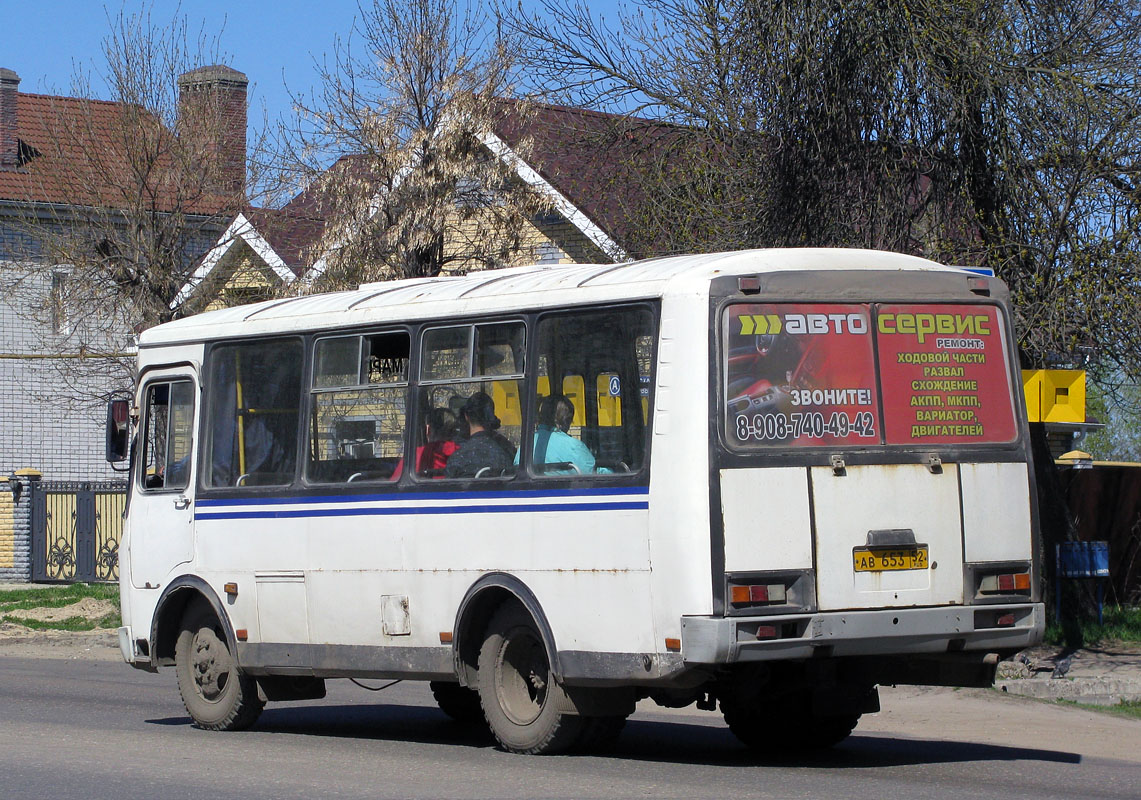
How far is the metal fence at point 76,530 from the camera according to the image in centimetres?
2817

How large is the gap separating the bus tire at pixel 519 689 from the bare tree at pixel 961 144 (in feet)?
21.7

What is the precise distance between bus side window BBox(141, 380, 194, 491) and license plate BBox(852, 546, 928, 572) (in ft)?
17.8

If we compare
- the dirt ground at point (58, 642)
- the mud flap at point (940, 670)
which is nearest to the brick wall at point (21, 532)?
the dirt ground at point (58, 642)

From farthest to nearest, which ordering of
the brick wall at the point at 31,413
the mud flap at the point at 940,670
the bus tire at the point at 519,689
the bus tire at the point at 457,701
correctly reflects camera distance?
1. the brick wall at the point at 31,413
2. the bus tire at the point at 457,701
3. the bus tire at the point at 519,689
4. the mud flap at the point at 940,670

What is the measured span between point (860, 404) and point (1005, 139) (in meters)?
6.78

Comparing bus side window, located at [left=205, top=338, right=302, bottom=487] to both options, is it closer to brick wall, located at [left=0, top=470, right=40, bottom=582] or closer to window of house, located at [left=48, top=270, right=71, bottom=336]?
window of house, located at [left=48, top=270, right=71, bottom=336]

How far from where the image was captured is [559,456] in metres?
9.50

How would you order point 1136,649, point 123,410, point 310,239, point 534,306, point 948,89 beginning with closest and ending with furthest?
point 534,306 → point 123,410 → point 948,89 → point 1136,649 → point 310,239

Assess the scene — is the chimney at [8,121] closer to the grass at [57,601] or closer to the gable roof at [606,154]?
the grass at [57,601]

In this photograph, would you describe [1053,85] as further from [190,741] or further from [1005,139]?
[190,741]

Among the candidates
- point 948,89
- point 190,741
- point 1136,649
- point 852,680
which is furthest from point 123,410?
point 1136,649

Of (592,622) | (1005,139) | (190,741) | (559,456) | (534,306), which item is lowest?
(190,741)

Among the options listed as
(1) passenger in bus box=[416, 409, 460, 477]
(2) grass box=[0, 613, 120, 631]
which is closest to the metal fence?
(2) grass box=[0, 613, 120, 631]

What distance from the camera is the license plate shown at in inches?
347
